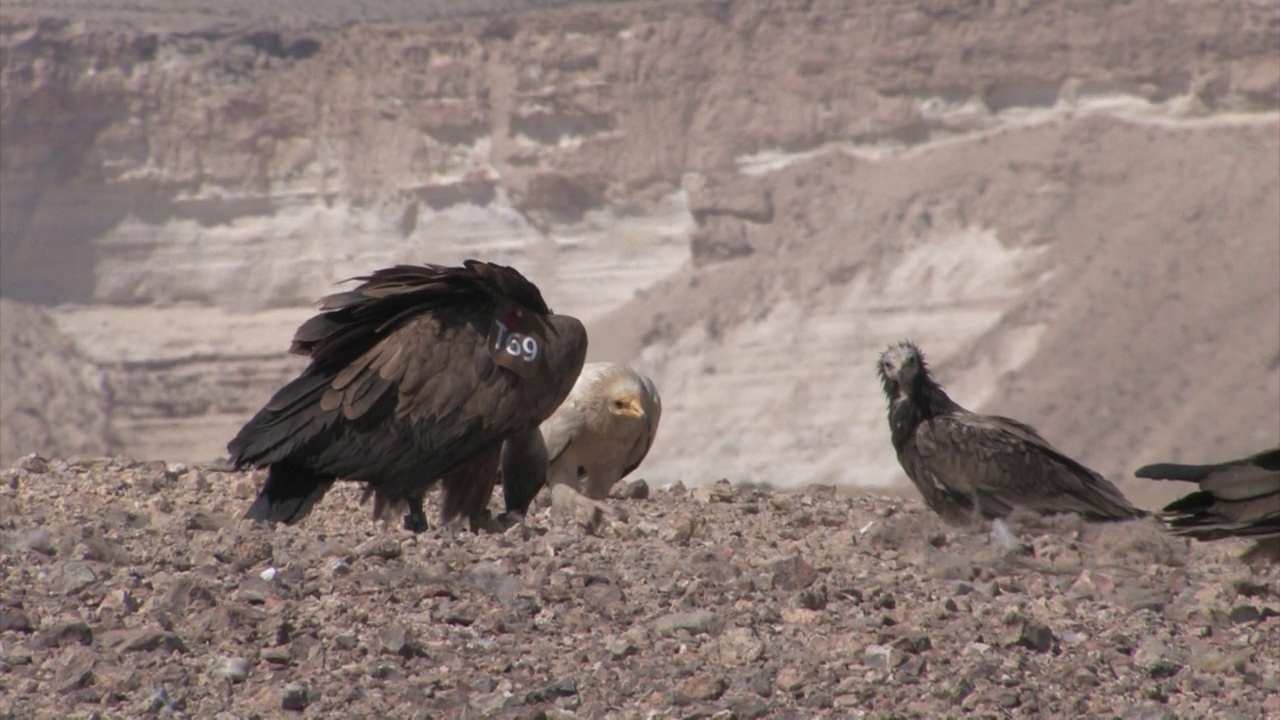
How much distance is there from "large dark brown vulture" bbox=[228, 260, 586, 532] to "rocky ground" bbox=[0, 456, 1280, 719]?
0.32m

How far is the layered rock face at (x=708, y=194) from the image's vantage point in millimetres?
45656

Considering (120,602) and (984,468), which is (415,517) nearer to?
(120,602)

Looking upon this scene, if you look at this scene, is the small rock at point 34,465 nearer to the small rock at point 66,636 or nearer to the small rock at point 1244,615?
the small rock at point 66,636

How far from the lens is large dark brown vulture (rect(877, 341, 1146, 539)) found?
33.8ft

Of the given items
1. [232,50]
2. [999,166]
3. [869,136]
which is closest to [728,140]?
[869,136]

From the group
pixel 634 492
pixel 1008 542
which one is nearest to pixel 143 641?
pixel 1008 542

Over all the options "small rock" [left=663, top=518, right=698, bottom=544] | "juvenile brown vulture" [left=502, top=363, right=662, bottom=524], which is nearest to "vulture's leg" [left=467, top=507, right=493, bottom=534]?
"small rock" [left=663, top=518, right=698, bottom=544]

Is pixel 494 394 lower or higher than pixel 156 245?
higher

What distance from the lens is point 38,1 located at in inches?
2286

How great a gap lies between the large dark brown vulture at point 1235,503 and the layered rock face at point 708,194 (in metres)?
36.8

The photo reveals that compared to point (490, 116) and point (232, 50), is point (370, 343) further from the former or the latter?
point (232, 50)

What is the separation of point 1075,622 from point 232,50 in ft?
171

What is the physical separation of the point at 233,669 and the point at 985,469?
5.12 meters

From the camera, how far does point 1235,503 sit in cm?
559
